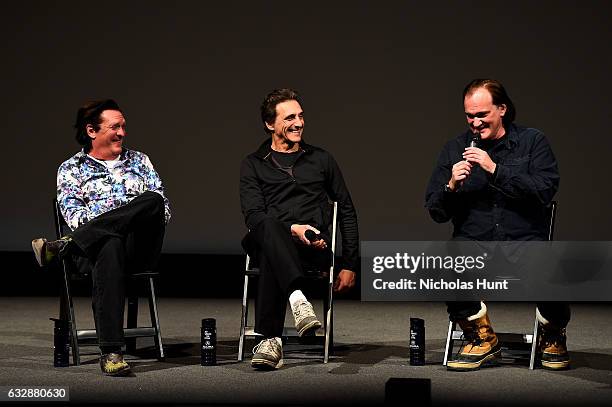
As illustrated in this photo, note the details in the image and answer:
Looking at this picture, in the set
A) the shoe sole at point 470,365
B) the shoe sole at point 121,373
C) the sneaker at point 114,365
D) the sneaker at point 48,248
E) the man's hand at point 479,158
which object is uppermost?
the man's hand at point 479,158

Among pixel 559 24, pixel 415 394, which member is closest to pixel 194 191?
pixel 559 24

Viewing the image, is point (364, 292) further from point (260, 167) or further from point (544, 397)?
point (260, 167)

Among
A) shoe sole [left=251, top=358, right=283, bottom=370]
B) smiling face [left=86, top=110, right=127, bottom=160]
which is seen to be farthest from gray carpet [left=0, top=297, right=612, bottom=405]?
smiling face [left=86, top=110, right=127, bottom=160]

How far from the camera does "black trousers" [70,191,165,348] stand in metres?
3.96

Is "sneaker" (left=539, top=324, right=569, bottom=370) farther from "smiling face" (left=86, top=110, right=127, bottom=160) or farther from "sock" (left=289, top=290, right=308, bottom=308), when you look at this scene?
"smiling face" (left=86, top=110, right=127, bottom=160)

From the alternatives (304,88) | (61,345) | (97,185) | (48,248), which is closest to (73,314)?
A: (61,345)

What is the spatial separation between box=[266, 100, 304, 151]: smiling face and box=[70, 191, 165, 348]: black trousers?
56 cm

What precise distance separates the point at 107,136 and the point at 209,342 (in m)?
0.90

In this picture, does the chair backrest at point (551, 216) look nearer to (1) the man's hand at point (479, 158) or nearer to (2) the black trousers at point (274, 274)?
(1) the man's hand at point (479, 158)

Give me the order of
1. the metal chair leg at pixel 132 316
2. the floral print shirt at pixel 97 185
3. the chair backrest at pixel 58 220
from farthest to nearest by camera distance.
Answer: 1. the metal chair leg at pixel 132 316
2. the chair backrest at pixel 58 220
3. the floral print shirt at pixel 97 185

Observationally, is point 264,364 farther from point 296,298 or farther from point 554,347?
point 554,347

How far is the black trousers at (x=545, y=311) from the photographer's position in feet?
13.2

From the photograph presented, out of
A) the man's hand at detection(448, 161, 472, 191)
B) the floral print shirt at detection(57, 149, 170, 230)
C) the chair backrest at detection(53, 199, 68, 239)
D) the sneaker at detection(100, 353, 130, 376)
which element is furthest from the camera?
the chair backrest at detection(53, 199, 68, 239)

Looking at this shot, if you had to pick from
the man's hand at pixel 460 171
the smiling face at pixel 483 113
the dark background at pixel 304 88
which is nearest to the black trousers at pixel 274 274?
the man's hand at pixel 460 171
